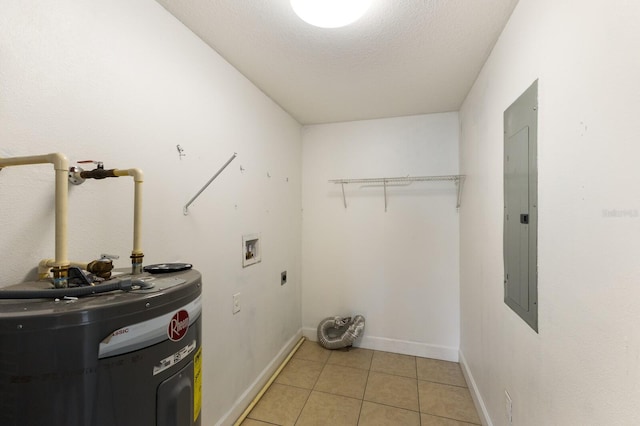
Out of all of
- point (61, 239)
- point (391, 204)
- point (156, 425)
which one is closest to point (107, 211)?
point (61, 239)

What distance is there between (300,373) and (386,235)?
1468 mm

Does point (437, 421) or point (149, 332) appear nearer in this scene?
point (149, 332)

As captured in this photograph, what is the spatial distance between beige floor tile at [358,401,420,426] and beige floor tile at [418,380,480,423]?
0.12 meters

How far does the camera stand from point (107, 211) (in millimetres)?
1084

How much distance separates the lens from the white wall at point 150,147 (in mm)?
847

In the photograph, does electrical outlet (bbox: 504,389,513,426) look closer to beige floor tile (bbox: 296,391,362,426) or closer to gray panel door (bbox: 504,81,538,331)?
gray panel door (bbox: 504,81,538,331)

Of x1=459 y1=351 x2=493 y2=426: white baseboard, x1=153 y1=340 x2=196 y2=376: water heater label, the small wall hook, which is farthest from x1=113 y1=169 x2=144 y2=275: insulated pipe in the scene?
x1=459 y1=351 x2=493 y2=426: white baseboard

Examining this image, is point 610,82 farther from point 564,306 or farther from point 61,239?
point 61,239

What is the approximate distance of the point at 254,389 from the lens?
206 centimetres

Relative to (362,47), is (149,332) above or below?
below

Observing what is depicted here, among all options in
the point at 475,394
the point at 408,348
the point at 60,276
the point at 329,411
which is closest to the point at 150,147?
the point at 60,276

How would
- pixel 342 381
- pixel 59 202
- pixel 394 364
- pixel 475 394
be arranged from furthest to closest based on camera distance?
pixel 394 364, pixel 342 381, pixel 475 394, pixel 59 202

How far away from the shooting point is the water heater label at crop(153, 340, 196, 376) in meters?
0.68

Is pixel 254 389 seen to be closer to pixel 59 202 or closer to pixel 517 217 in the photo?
pixel 59 202
